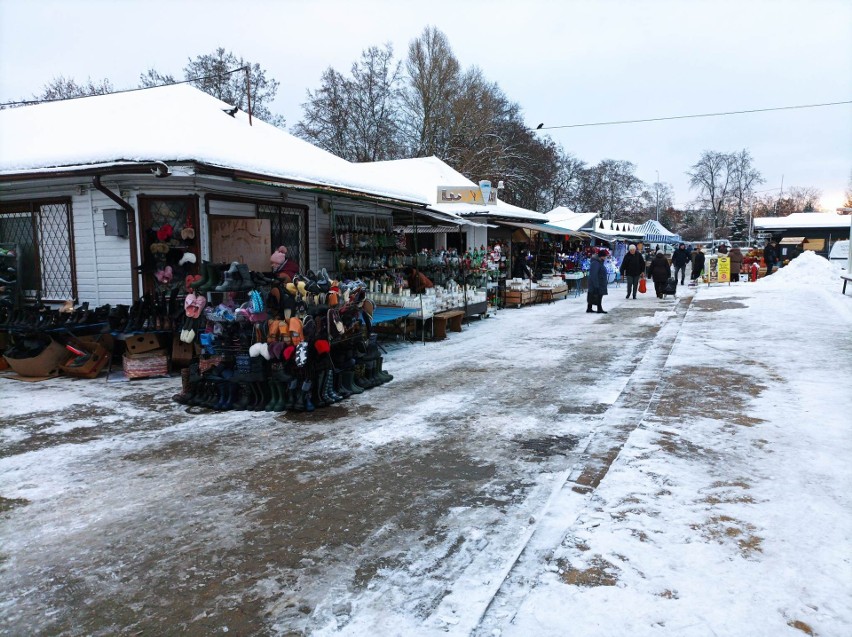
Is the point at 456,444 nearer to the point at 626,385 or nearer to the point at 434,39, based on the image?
the point at 626,385

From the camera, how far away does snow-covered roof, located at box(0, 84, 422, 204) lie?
8102 mm

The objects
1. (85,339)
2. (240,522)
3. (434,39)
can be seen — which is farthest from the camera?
(434,39)

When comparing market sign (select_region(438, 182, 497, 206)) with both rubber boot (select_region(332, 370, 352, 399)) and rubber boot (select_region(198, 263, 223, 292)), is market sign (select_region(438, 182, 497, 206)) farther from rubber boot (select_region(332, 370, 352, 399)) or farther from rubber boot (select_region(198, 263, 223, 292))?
rubber boot (select_region(332, 370, 352, 399))

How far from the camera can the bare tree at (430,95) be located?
34.0 m

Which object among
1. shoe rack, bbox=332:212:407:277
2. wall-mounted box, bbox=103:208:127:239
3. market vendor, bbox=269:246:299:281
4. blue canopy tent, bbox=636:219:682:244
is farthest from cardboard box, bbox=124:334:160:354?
blue canopy tent, bbox=636:219:682:244

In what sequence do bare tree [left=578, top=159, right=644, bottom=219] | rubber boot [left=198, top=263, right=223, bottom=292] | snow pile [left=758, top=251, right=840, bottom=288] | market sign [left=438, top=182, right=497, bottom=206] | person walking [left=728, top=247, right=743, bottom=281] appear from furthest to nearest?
bare tree [left=578, top=159, right=644, bottom=219], person walking [left=728, top=247, right=743, bottom=281], snow pile [left=758, top=251, right=840, bottom=288], market sign [left=438, top=182, right=497, bottom=206], rubber boot [left=198, top=263, right=223, bottom=292]

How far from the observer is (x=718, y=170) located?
7500cm

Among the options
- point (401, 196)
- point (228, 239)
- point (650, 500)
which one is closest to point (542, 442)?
point (650, 500)

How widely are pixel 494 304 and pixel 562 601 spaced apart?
14.2 metres

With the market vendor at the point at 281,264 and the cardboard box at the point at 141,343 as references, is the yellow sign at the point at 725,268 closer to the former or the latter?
the market vendor at the point at 281,264

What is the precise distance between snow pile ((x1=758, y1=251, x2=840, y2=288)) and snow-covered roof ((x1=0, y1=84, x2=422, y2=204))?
640 inches

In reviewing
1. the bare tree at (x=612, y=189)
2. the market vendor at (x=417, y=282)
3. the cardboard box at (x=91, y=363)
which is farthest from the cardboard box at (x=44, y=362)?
the bare tree at (x=612, y=189)

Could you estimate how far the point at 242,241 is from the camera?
9648mm

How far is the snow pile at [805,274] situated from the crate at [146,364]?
65.0 feet
